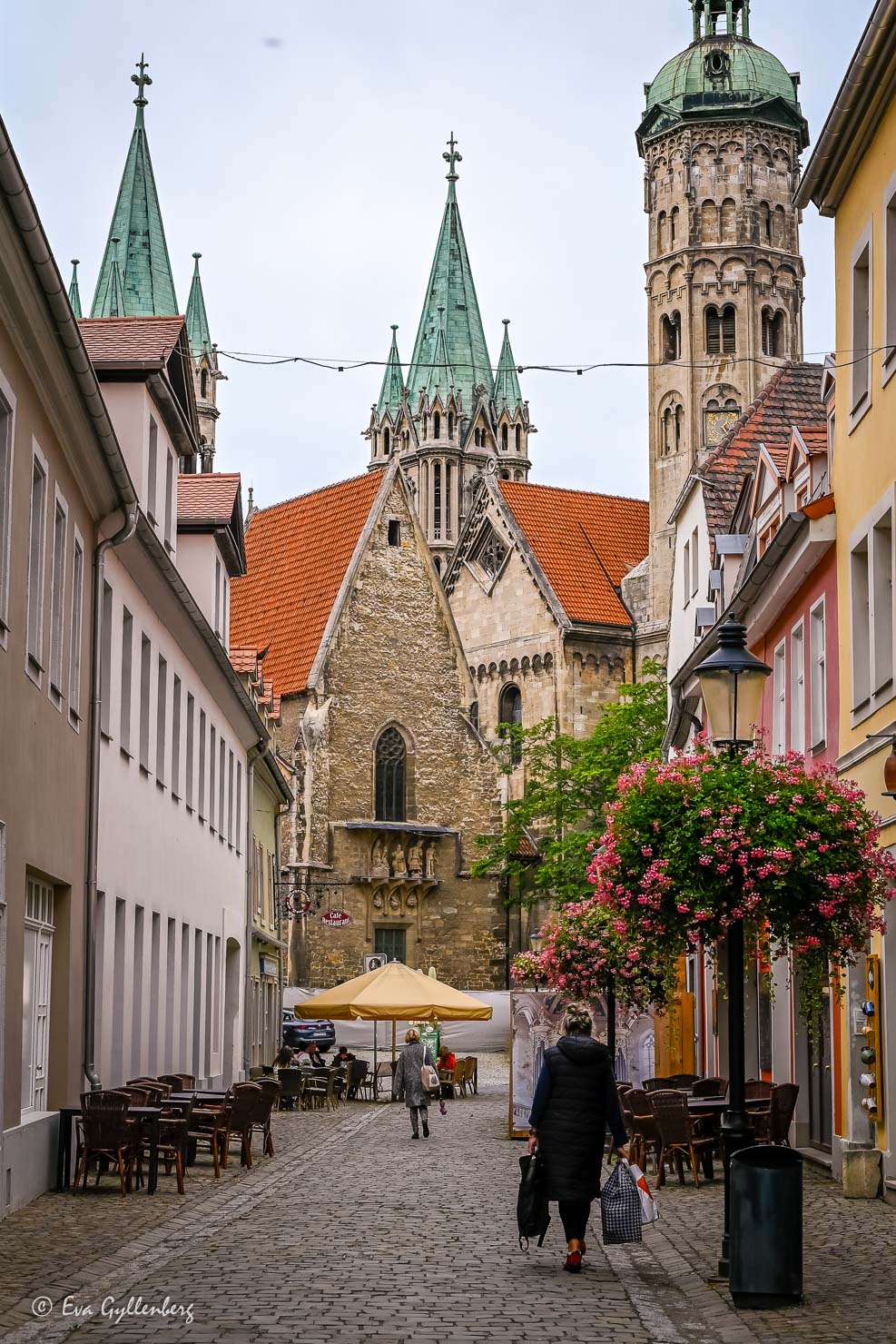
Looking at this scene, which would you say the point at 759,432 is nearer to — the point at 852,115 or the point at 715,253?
the point at 852,115

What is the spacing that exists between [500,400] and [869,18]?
95.0 metres

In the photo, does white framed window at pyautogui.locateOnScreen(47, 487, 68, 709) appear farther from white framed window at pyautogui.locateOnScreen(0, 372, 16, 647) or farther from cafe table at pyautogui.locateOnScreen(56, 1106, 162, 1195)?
cafe table at pyautogui.locateOnScreen(56, 1106, 162, 1195)

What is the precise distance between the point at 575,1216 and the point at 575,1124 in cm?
54

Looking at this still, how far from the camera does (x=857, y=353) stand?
1786 centimetres

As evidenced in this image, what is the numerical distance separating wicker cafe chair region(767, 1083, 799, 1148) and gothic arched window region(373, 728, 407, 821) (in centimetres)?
4267

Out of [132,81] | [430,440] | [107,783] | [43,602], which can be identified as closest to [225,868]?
[107,783]

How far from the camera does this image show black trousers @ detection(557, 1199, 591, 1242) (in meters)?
11.7

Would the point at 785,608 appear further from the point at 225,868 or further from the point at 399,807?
the point at 399,807

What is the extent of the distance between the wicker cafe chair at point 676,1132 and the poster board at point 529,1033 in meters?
6.12

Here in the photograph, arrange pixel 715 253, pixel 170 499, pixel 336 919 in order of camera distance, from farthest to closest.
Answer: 1. pixel 715 253
2. pixel 336 919
3. pixel 170 499

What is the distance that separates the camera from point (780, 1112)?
16.9 meters

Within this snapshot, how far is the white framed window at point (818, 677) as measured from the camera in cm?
1970

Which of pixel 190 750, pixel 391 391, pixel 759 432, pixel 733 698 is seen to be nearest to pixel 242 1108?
pixel 733 698

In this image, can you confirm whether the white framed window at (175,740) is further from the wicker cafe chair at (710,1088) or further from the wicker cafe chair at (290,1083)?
the wicker cafe chair at (290,1083)
